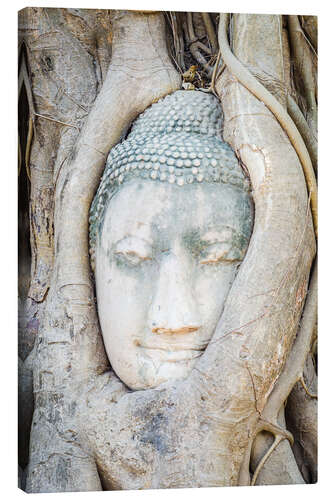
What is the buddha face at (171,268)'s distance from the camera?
11.6 ft

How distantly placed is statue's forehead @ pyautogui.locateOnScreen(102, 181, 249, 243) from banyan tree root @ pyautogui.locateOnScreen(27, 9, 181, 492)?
242 mm

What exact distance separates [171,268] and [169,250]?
0.07 m

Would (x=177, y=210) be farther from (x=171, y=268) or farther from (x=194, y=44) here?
(x=194, y=44)

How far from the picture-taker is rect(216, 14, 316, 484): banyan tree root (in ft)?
11.5

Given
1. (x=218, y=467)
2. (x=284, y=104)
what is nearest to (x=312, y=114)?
(x=284, y=104)

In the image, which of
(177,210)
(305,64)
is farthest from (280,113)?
(177,210)

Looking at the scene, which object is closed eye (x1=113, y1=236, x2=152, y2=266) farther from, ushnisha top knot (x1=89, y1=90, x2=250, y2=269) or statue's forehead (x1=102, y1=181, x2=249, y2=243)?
ushnisha top knot (x1=89, y1=90, x2=250, y2=269)

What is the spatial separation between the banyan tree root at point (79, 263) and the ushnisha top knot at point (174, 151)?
0.06 metres

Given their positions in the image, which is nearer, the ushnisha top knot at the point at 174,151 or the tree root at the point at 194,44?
the ushnisha top knot at the point at 174,151

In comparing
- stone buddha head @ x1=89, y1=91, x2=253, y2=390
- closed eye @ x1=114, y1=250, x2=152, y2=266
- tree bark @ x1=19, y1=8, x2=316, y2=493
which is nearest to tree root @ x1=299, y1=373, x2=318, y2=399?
tree bark @ x1=19, y1=8, x2=316, y2=493

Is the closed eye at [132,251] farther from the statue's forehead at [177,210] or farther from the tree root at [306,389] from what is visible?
the tree root at [306,389]

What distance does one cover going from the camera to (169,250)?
11.7 ft

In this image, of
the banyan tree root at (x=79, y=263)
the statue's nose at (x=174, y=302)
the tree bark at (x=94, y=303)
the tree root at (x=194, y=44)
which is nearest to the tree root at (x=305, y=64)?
the tree bark at (x=94, y=303)

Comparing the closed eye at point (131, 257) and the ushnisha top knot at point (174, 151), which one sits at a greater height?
the ushnisha top knot at point (174, 151)
